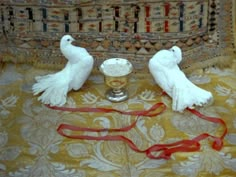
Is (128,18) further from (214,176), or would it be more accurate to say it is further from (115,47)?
(214,176)

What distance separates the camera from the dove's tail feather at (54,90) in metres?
1.68

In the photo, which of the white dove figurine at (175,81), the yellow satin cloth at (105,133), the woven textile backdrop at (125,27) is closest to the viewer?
the yellow satin cloth at (105,133)

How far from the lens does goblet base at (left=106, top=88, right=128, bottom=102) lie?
169 centimetres

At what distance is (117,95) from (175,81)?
0.21m

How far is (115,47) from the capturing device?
185 centimetres

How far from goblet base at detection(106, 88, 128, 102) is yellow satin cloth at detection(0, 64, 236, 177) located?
0.07ft

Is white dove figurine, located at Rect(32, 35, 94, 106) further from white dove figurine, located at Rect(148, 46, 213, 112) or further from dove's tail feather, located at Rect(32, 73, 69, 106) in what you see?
white dove figurine, located at Rect(148, 46, 213, 112)

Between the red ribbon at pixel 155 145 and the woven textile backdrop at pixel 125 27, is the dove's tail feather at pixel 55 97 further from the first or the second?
the woven textile backdrop at pixel 125 27


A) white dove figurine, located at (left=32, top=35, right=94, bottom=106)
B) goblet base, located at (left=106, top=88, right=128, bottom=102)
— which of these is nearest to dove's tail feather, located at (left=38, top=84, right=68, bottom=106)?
white dove figurine, located at (left=32, top=35, right=94, bottom=106)

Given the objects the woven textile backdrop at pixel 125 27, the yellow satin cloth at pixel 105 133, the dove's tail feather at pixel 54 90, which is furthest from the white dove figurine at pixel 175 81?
the dove's tail feather at pixel 54 90

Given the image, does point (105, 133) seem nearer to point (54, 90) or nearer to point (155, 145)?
point (155, 145)

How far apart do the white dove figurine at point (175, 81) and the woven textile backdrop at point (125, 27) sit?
0.15 meters

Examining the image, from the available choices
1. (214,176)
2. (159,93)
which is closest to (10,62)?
(159,93)

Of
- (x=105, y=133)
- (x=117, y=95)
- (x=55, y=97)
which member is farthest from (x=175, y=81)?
(x=55, y=97)
